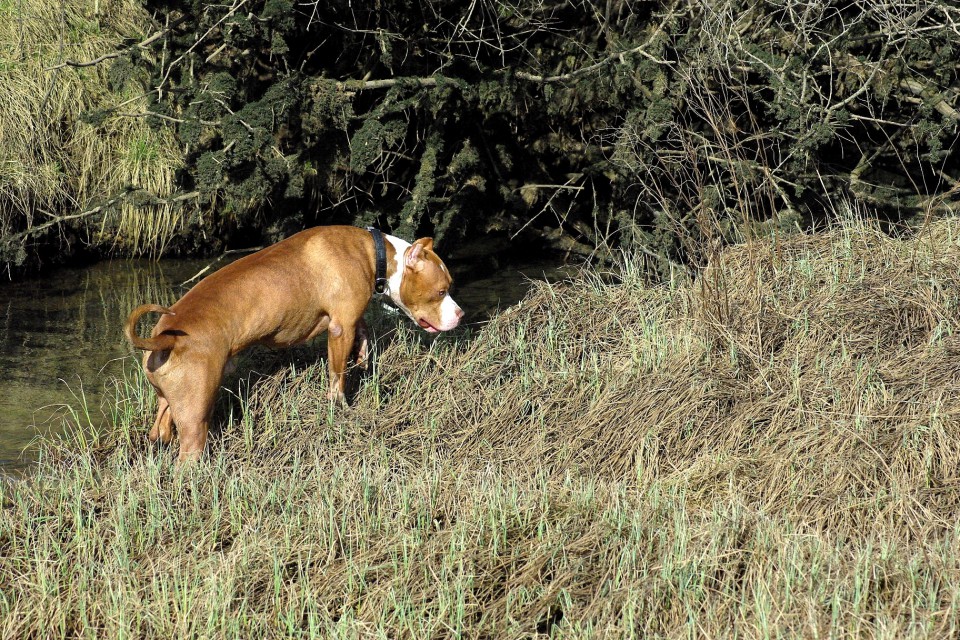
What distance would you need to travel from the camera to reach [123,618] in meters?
3.61

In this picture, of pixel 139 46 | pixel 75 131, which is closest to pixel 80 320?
pixel 75 131

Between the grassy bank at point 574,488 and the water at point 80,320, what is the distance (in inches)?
15.4

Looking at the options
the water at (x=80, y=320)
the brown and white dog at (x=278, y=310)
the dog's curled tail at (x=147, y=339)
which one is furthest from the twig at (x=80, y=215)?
the dog's curled tail at (x=147, y=339)

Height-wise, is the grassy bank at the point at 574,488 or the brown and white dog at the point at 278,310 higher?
the brown and white dog at the point at 278,310

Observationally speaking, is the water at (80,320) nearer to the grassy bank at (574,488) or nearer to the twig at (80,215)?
the grassy bank at (574,488)

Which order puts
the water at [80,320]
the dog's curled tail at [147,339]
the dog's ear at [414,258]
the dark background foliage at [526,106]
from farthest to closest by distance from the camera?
the dark background foliage at [526,106], the water at [80,320], the dog's ear at [414,258], the dog's curled tail at [147,339]

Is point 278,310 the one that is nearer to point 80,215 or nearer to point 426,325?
point 426,325

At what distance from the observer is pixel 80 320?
8258mm

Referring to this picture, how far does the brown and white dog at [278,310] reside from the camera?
15.8 feet

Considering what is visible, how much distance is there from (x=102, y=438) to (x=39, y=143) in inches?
174

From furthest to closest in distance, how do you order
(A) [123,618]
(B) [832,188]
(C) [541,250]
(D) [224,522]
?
(C) [541,250]
(B) [832,188]
(D) [224,522]
(A) [123,618]

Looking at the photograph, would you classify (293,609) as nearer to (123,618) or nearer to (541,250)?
(123,618)

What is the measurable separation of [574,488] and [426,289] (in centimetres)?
165

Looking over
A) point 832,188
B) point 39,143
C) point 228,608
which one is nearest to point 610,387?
point 228,608
